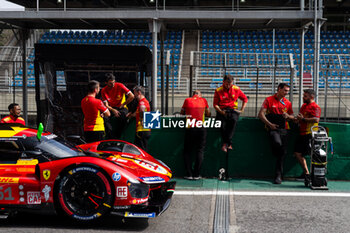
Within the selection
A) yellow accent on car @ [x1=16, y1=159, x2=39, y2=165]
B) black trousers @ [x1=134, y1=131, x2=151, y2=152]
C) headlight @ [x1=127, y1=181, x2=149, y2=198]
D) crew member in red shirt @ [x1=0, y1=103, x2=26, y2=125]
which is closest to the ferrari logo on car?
yellow accent on car @ [x1=16, y1=159, x2=39, y2=165]

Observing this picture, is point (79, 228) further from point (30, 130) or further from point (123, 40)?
point (123, 40)

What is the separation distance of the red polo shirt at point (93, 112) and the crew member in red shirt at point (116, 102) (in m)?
0.63

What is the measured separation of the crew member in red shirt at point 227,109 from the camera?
24.0ft

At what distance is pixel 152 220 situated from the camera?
16.2 feet

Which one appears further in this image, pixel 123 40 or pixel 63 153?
pixel 123 40

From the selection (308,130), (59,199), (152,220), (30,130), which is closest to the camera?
(59,199)

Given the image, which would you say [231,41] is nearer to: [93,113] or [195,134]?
[195,134]

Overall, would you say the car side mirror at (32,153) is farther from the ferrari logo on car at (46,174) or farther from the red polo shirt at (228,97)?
the red polo shirt at (228,97)

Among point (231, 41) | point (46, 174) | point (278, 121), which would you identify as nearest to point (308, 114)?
point (278, 121)

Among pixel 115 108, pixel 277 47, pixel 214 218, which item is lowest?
pixel 214 218

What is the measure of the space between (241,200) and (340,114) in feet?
26.5

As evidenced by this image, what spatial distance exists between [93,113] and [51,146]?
1956 millimetres

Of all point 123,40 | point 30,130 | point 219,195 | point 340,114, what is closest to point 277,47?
point 123,40

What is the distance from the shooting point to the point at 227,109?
7387 mm
